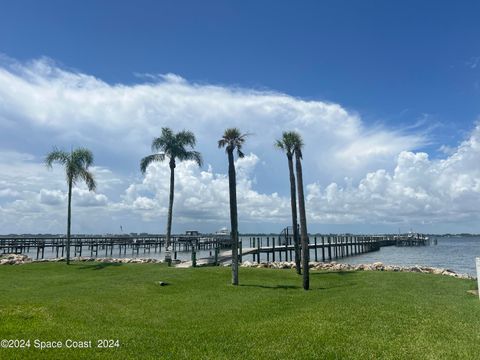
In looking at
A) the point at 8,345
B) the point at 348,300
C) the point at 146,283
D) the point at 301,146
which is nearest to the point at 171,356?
the point at 8,345

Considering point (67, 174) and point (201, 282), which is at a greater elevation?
point (67, 174)

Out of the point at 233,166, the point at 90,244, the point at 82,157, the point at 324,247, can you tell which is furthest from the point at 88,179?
the point at 324,247

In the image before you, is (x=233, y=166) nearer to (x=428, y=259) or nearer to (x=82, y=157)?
(x=82, y=157)

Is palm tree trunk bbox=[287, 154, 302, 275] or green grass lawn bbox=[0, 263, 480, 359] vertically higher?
A: palm tree trunk bbox=[287, 154, 302, 275]

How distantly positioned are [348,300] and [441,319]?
4.29 metres

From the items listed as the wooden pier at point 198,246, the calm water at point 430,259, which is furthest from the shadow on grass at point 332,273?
the calm water at point 430,259

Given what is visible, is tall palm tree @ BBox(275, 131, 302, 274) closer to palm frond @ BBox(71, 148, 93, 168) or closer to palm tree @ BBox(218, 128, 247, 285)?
palm tree @ BBox(218, 128, 247, 285)

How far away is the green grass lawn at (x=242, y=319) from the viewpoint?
31.8ft

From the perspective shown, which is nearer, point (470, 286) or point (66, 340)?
point (66, 340)

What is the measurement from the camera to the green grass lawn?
31.8 feet

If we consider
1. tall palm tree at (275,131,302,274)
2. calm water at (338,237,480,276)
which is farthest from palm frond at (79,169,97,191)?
calm water at (338,237,480,276)

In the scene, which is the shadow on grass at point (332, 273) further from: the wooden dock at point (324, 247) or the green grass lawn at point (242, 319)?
the wooden dock at point (324, 247)

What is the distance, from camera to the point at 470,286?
2272 centimetres

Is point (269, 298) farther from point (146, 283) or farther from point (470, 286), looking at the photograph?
point (470, 286)
